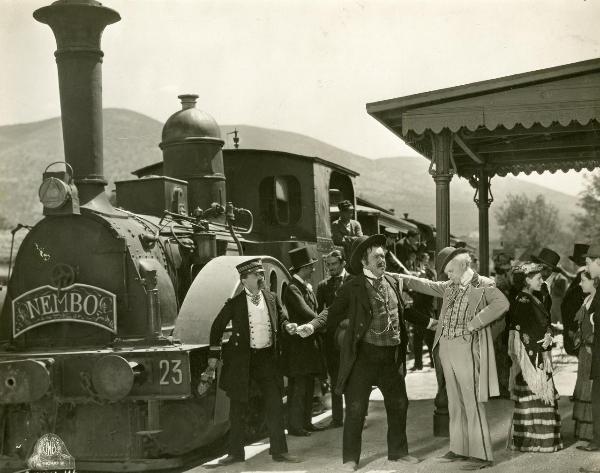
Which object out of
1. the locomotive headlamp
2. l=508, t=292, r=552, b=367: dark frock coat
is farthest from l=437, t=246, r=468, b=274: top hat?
the locomotive headlamp

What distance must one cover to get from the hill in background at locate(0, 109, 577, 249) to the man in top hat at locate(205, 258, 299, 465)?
78.4 feet

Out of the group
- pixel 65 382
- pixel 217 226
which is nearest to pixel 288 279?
pixel 217 226

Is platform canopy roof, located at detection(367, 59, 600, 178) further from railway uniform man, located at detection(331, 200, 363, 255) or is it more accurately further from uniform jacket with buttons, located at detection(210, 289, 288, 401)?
uniform jacket with buttons, located at detection(210, 289, 288, 401)

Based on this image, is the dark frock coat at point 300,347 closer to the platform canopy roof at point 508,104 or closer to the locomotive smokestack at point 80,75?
the platform canopy roof at point 508,104

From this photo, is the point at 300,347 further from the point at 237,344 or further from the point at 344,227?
the point at 344,227

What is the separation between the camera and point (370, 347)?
5977mm

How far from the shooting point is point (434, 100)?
698 cm

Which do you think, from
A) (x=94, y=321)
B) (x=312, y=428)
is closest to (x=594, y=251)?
(x=312, y=428)

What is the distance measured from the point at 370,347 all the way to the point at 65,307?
8.24 feet

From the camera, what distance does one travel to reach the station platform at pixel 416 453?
5.82m

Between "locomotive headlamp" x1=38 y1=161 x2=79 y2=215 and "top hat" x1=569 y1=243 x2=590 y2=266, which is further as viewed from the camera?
"top hat" x1=569 y1=243 x2=590 y2=266

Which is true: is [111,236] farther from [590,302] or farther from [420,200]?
[420,200]

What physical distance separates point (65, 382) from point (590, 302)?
4.26 meters

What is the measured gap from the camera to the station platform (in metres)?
5.82
